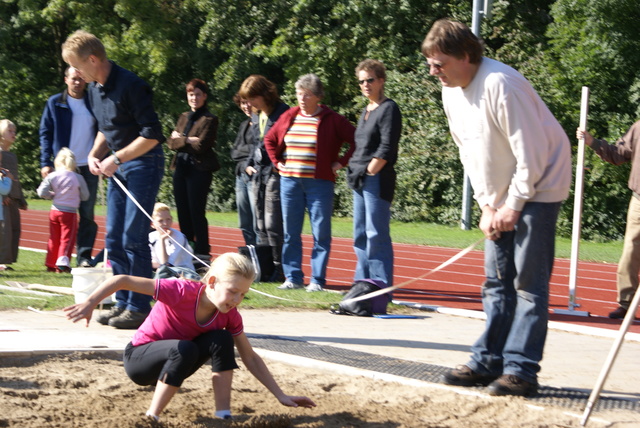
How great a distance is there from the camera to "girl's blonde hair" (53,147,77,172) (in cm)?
1072

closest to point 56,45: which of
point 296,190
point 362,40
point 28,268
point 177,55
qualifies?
point 177,55

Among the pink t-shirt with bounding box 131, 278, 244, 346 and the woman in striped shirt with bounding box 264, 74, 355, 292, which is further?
the woman in striped shirt with bounding box 264, 74, 355, 292

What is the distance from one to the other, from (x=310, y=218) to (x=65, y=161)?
319 centimetres

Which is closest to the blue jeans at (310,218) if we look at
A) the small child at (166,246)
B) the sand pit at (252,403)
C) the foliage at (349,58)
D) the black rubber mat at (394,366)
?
the small child at (166,246)

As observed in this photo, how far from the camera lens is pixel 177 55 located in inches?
1229

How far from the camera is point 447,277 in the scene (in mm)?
12281

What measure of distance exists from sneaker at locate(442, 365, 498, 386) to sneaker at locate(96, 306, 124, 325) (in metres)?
2.86

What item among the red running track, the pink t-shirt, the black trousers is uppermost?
the pink t-shirt

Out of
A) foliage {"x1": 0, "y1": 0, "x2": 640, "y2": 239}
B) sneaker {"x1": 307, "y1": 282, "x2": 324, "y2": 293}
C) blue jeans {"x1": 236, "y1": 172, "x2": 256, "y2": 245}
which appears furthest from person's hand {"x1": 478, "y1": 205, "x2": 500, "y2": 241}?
foliage {"x1": 0, "y1": 0, "x2": 640, "y2": 239}

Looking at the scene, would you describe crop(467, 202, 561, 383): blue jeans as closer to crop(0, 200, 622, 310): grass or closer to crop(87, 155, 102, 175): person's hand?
crop(87, 155, 102, 175): person's hand

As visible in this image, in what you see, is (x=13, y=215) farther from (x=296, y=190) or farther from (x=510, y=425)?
(x=510, y=425)

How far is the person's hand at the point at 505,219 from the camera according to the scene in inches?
195

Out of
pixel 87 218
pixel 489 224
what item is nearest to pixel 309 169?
pixel 87 218

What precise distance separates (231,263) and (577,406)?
6.30 feet
